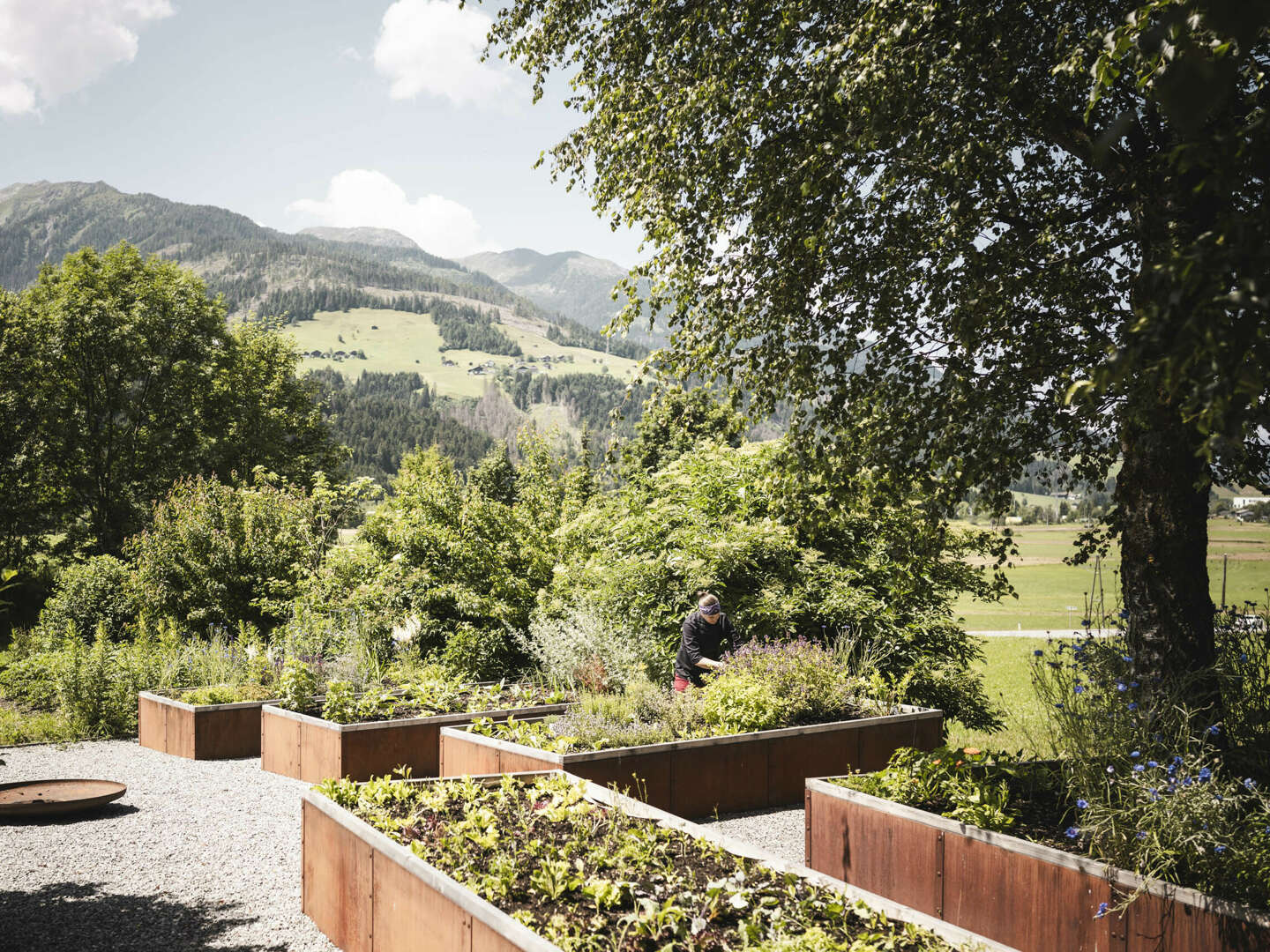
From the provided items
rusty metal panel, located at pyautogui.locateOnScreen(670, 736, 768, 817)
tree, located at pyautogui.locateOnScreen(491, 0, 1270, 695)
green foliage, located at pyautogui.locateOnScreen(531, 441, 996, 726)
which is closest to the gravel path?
rusty metal panel, located at pyautogui.locateOnScreen(670, 736, 768, 817)

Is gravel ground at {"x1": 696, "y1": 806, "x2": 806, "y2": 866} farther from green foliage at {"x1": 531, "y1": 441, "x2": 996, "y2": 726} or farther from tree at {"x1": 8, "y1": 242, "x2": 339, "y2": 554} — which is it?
tree at {"x1": 8, "y1": 242, "x2": 339, "y2": 554}

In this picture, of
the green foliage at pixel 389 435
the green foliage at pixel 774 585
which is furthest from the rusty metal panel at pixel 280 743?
the green foliage at pixel 389 435

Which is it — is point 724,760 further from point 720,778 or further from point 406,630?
point 406,630

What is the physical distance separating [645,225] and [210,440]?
90.0ft

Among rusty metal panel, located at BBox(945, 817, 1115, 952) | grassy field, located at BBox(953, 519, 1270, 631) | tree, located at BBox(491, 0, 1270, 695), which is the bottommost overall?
grassy field, located at BBox(953, 519, 1270, 631)

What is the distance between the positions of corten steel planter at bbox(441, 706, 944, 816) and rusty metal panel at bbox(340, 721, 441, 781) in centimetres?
49

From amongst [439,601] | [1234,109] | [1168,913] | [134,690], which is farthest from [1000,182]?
[134,690]

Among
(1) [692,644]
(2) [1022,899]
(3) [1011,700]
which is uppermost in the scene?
(1) [692,644]

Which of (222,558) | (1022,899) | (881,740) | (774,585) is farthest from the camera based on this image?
(222,558)

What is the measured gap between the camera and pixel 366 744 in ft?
25.4

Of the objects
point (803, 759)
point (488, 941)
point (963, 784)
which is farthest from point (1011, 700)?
point (488, 941)

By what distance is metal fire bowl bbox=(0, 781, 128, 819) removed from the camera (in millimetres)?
6852

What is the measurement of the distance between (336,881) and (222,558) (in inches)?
434

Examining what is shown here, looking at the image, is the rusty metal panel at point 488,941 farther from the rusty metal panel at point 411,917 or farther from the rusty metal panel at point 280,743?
the rusty metal panel at point 280,743
